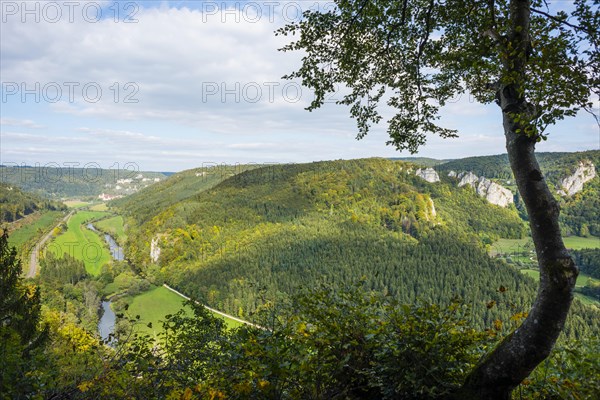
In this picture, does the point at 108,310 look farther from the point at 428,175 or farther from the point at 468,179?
the point at 468,179

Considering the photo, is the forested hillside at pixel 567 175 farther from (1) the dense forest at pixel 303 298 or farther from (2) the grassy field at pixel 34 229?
(2) the grassy field at pixel 34 229

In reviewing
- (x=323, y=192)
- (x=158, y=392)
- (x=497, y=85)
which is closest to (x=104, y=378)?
(x=158, y=392)

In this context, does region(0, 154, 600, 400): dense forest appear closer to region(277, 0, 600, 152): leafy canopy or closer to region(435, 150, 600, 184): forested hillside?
region(277, 0, 600, 152): leafy canopy

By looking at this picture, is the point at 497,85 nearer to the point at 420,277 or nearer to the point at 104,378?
the point at 104,378

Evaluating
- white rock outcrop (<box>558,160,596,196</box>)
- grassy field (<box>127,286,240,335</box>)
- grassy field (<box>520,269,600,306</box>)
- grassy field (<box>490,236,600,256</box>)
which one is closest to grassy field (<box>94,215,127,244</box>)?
grassy field (<box>127,286,240,335</box>)

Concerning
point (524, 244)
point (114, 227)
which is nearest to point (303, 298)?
point (524, 244)
